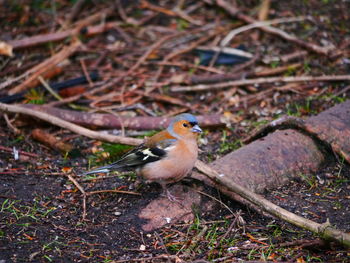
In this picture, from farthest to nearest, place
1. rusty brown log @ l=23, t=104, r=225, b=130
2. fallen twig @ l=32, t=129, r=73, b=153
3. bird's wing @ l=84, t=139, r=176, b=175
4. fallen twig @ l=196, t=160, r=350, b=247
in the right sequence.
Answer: rusty brown log @ l=23, t=104, r=225, b=130 < fallen twig @ l=32, t=129, r=73, b=153 < bird's wing @ l=84, t=139, r=176, b=175 < fallen twig @ l=196, t=160, r=350, b=247

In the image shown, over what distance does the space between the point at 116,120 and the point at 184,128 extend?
1.52 metres

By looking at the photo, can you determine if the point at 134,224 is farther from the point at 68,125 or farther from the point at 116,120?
the point at 116,120

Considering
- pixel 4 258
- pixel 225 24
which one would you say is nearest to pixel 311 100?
pixel 225 24

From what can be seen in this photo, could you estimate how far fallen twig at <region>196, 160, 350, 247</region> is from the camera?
3.13m

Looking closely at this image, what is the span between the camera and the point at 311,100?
5.88 m

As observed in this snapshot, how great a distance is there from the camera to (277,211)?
3.54m

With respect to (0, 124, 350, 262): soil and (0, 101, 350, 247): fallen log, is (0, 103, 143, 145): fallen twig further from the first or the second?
(0, 124, 350, 262): soil

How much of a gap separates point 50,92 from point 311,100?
3.38 m

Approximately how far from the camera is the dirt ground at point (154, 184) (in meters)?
3.49

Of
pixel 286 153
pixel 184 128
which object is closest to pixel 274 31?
pixel 286 153

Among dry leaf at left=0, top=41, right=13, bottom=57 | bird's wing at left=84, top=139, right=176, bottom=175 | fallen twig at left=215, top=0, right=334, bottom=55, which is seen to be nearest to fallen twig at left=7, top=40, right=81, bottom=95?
dry leaf at left=0, top=41, right=13, bottom=57

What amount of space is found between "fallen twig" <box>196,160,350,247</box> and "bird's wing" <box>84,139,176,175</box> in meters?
0.33

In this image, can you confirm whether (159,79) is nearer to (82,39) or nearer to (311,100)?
(82,39)

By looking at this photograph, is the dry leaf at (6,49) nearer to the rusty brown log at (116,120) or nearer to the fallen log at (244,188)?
the rusty brown log at (116,120)
